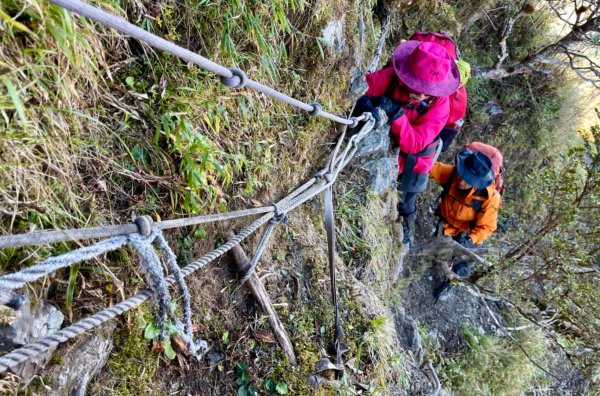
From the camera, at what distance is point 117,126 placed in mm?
1978

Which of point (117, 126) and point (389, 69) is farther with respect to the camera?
point (389, 69)

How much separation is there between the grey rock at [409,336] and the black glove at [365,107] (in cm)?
251

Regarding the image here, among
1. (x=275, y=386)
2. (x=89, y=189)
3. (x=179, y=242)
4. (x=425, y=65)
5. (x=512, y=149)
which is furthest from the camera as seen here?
(x=512, y=149)

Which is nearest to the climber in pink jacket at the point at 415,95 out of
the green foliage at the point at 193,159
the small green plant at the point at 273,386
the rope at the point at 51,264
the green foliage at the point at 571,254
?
the green foliage at the point at 571,254

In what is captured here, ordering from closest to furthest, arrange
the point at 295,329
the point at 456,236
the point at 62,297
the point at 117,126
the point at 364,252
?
the point at 62,297 → the point at 117,126 → the point at 295,329 → the point at 364,252 → the point at 456,236

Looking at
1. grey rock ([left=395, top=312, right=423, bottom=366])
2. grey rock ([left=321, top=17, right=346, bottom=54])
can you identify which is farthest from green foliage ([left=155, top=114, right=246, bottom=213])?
grey rock ([left=395, top=312, right=423, bottom=366])

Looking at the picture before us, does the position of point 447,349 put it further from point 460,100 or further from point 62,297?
point 62,297

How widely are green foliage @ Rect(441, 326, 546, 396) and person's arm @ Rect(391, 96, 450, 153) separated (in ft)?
11.2

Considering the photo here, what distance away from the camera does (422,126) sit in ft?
14.2

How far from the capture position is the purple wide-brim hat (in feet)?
12.3

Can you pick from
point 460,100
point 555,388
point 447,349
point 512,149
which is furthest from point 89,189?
point 512,149

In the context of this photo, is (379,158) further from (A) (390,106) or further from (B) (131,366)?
(B) (131,366)

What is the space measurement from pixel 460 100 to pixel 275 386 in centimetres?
379

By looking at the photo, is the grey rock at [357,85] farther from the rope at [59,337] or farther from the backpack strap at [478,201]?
the rope at [59,337]
